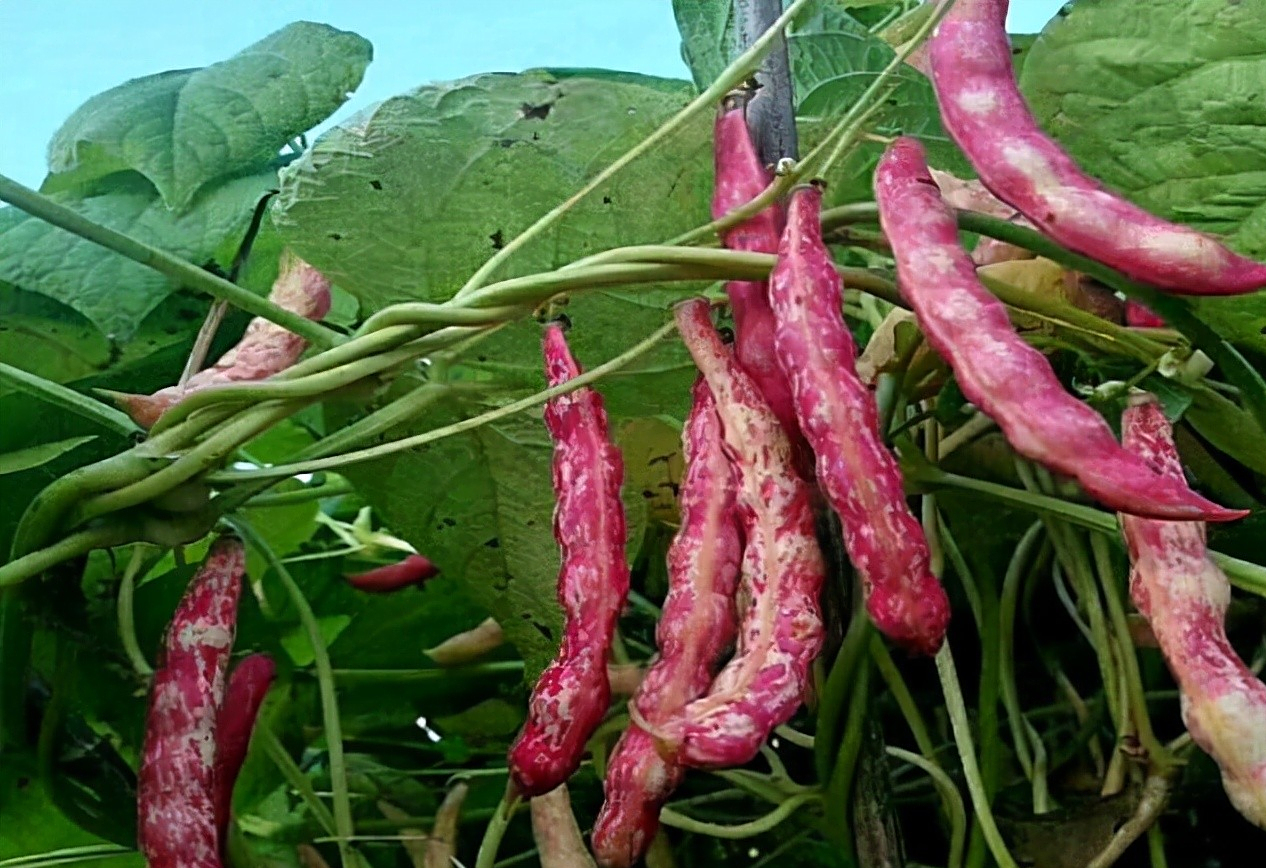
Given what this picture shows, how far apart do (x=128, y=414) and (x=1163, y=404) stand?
0.32m

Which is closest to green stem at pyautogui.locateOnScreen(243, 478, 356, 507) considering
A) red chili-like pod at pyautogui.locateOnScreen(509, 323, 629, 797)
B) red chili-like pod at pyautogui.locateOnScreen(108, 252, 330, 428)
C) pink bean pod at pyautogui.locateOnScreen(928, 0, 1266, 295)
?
red chili-like pod at pyautogui.locateOnScreen(108, 252, 330, 428)

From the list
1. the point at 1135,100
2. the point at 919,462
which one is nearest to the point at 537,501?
the point at 919,462

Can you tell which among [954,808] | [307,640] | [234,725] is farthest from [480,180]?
[307,640]

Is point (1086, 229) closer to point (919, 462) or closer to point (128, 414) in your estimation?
point (919, 462)

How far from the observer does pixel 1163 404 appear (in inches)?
15.1

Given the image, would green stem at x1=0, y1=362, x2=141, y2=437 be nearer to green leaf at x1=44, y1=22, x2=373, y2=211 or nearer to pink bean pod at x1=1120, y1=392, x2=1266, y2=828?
green leaf at x1=44, y1=22, x2=373, y2=211

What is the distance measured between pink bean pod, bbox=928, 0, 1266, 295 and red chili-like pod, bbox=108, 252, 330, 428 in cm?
22

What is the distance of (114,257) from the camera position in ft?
1.60

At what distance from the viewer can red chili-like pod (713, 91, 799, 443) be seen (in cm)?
32

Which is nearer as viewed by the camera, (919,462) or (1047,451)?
(1047,451)

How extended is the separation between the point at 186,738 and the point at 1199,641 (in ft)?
0.90

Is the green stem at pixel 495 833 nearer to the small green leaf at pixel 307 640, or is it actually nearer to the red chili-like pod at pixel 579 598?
the red chili-like pod at pixel 579 598

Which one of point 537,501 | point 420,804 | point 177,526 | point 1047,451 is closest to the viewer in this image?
point 1047,451

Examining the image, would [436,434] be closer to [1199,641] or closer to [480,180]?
[480,180]
